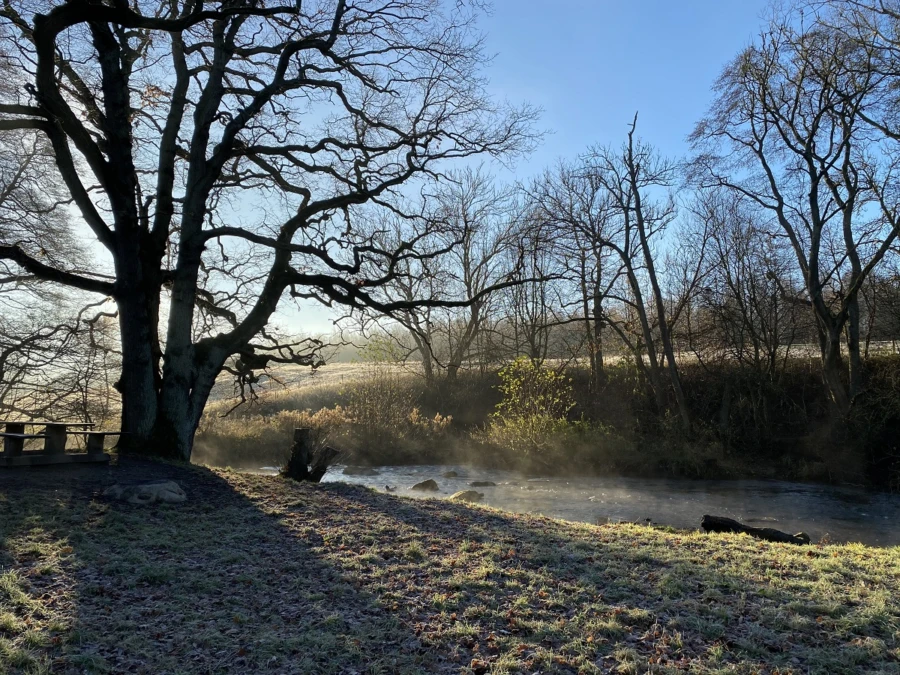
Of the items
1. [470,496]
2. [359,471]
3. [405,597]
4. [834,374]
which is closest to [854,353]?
[834,374]

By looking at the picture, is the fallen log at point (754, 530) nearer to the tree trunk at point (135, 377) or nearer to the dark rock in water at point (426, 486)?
the dark rock in water at point (426, 486)

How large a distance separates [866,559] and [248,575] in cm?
633

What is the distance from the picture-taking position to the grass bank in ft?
12.3

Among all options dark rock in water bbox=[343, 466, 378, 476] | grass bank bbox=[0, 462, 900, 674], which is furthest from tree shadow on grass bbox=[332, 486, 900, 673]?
dark rock in water bbox=[343, 466, 378, 476]

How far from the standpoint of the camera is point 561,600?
15.4ft

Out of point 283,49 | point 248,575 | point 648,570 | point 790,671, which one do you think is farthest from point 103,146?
point 790,671

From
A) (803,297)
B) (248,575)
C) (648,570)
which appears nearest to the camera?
(248,575)

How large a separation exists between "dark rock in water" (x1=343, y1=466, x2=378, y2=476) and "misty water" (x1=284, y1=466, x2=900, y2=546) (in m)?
0.26

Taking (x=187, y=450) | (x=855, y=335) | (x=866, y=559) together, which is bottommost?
(x=866, y=559)

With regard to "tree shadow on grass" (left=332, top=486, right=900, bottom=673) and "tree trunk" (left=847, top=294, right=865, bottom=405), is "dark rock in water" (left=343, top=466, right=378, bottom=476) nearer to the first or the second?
"tree shadow on grass" (left=332, top=486, right=900, bottom=673)

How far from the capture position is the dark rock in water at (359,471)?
1892 centimetres

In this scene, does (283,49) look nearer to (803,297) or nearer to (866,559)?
(866,559)

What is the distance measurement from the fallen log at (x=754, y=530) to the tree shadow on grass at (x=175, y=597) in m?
6.53

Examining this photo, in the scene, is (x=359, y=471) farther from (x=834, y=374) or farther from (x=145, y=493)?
(x=834, y=374)
